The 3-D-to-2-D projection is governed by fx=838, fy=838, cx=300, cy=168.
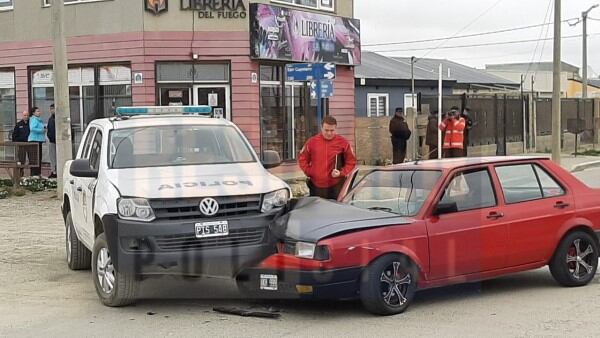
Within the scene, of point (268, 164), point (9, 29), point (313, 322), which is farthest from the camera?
point (9, 29)

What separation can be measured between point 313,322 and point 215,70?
14.6m

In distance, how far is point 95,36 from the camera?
837 inches

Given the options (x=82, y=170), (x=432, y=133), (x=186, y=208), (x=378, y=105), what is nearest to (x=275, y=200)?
(x=186, y=208)

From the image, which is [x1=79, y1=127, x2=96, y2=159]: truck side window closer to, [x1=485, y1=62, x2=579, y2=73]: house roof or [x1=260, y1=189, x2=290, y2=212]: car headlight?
[x1=260, y1=189, x2=290, y2=212]: car headlight

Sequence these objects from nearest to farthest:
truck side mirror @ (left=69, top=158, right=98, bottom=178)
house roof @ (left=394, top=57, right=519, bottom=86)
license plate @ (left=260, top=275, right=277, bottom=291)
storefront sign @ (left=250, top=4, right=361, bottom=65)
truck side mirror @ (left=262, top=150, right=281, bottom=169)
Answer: license plate @ (left=260, top=275, right=277, bottom=291)
truck side mirror @ (left=69, top=158, right=98, bottom=178)
truck side mirror @ (left=262, top=150, right=281, bottom=169)
storefront sign @ (left=250, top=4, right=361, bottom=65)
house roof @ (left=394, top=57, right=519, bottom=86)

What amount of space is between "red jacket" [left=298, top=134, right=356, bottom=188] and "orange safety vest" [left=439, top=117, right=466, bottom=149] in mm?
10291

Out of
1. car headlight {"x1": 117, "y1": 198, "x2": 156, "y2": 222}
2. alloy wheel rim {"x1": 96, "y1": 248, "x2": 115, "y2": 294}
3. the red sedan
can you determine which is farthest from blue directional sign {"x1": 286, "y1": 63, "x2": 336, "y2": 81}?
car headlight {"x1": 117, "y1": 198, "x2": 156, "y2": 222}

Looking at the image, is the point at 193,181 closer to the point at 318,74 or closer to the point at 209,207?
the point at 209,207

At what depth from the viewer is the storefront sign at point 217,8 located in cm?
2072

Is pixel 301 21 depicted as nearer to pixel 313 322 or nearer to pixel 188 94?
pixel 188 94

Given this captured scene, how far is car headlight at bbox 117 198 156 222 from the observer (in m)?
7.58

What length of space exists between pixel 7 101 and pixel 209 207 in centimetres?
1774

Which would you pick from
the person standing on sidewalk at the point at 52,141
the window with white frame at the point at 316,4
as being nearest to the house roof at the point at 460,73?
the window with white frame at the point at 316,4

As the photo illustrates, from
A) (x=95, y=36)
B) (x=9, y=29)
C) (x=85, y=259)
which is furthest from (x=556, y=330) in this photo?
(x=9, y=29)
